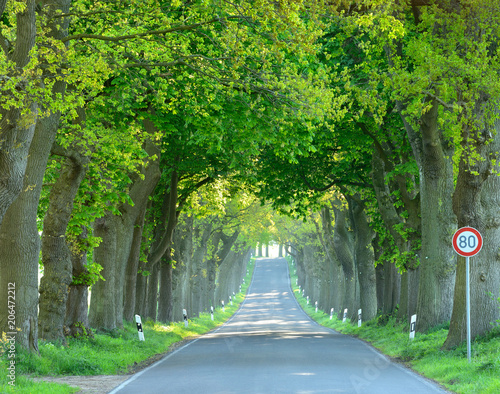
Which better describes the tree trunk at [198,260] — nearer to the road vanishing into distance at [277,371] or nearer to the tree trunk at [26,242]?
the road vanishing into distance at [277,371]

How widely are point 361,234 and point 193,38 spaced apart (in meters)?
17.3

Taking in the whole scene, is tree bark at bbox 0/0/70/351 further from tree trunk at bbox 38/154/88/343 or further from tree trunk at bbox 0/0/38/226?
tree trunk at bbox 38/154/88/343

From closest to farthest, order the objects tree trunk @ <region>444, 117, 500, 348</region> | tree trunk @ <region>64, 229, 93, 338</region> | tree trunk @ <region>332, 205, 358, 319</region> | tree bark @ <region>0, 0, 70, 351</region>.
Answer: tree bark @ <region>0, 0, 70, 351</region> < tree trunk @ <region>444, 117, 500, 348</region> < tree trunk @ <region>64, 229, 93, 338</region> < tree trunk @ <region>332, 205, 358, 319</region>

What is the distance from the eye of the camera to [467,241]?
13.5m

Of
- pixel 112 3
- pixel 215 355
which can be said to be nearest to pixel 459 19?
pixel 112 3

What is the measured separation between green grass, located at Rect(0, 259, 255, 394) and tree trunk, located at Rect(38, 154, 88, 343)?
0.60 meters

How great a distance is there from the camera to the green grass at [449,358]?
36.5ft

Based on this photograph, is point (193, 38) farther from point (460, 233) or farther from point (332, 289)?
point (332, 289)

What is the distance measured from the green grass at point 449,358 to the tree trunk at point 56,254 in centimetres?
804

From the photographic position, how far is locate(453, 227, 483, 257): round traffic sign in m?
13.4

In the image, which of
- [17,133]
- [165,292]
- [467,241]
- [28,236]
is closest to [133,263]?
[165,292]

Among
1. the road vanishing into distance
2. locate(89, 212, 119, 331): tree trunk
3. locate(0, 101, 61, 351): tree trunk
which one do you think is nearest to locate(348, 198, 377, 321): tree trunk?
the road vanishing into distance

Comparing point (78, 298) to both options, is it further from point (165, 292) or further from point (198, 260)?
point (198, 260)

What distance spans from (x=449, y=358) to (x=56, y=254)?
8.88 meters
